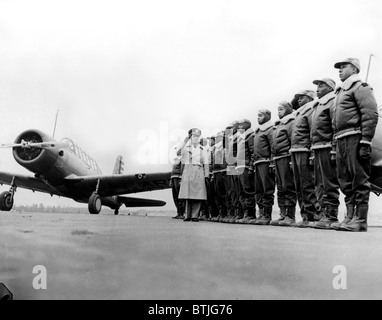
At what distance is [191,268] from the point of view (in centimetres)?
238

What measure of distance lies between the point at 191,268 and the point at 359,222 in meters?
2.27

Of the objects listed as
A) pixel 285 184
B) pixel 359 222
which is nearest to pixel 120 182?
pixel 285 184

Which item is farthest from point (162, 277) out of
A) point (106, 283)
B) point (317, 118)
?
point (317, 118)

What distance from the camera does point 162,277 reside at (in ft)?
7.36

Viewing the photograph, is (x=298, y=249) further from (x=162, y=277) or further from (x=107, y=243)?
(x=107, y=243)

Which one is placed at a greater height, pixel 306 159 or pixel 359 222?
pixel 306 159

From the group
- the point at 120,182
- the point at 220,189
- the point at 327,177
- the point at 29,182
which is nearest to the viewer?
the point at 327,177

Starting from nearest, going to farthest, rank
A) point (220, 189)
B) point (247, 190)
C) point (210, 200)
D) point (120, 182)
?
point (247, 190)
point (220, 189)
point (210, 200)
point (120, 182)

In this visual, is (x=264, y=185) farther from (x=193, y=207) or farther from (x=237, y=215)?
(x=193, y=207)

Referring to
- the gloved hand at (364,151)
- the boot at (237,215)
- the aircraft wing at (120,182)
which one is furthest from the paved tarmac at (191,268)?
the aircraft wing at (120,182)

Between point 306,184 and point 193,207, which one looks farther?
point 193,207

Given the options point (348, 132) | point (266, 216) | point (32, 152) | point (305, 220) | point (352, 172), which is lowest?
point (305, 220)

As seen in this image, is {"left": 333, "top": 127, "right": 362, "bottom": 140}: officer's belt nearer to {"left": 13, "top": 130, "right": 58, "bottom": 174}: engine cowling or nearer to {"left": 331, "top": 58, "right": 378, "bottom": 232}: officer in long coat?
{"left": 331, "top": 58, "right": 378, "bottom": 232}: officer in long coat
